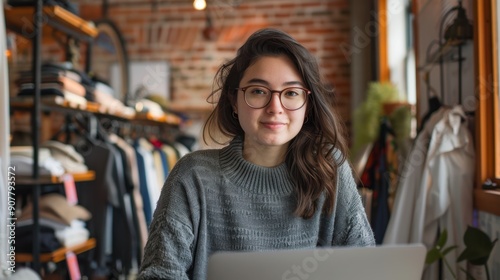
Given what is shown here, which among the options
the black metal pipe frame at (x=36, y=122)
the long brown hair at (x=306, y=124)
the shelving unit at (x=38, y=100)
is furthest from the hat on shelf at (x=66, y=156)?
the long brown hair at (x=306, y=124)

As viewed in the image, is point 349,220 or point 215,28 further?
point 215,28

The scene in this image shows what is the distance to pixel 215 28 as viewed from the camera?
4871 millimetres

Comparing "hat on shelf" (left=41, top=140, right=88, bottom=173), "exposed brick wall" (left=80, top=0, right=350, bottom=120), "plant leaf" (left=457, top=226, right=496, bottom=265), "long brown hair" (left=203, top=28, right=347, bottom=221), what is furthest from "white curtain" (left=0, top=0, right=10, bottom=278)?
"exposed brick wall" (left=80, top=0, right=350, bottom=120)

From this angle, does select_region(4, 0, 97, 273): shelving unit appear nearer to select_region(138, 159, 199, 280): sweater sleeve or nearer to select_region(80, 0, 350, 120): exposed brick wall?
select_region(138, 159, 199, 280): sweater sleeve

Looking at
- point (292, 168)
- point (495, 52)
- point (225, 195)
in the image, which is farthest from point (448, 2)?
point (225, 195)

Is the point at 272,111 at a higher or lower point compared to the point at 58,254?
higher

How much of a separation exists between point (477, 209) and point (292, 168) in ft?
2.69

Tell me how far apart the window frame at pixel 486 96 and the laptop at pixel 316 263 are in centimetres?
94

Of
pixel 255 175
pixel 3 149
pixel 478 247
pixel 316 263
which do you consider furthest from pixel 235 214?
pixel 3 149

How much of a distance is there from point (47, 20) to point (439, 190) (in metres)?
1.89

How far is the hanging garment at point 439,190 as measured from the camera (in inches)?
73.2

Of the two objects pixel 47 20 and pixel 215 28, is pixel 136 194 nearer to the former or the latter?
pixel 47 20

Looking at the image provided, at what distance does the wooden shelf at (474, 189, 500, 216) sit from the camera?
1577 mm

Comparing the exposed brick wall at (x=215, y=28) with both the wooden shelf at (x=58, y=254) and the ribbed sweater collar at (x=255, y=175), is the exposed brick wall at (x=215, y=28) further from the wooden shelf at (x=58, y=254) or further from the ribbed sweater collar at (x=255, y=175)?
the ribbed sweater collar at (x=255, y=175)
